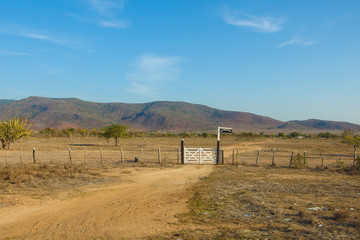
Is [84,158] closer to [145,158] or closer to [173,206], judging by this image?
[145,158]

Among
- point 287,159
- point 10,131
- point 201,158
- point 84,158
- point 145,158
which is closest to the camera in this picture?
point 84,158

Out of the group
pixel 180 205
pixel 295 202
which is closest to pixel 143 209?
pixel 180 205

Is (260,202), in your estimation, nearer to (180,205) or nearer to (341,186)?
(180,205)

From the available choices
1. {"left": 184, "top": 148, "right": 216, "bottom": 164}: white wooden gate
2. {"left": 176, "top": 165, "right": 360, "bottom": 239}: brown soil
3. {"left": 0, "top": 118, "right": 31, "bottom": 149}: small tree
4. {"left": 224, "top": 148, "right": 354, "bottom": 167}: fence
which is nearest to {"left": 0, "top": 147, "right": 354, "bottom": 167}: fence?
{"left": 224, "top": 148, "right": 354, "bottom": 167}: fence

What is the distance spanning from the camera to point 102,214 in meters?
10.8

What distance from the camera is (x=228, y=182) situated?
1691 centimetres

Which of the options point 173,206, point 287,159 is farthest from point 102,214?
point 287,159

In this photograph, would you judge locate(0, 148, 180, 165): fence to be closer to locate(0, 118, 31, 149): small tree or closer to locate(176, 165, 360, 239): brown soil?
locate(0, 118, 31, 149): small tree

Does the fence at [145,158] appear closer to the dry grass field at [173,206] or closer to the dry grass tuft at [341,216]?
the dry grass field at [173,206]

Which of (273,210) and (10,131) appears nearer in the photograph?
(273,210)

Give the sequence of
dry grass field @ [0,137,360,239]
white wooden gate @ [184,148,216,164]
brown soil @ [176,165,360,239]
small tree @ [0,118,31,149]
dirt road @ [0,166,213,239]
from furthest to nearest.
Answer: small tree @ [0,118,31,149]
white wooden gate @ [184,148,216,164]
dirt road @ [0,166,213,239]
dry grass field @ [0,137,360,239]
brown soil @ [176,165,360,239]

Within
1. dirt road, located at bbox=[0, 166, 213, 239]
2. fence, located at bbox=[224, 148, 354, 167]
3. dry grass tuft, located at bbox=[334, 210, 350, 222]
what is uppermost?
dry grass tuft, located at bbox=[334, 210, 350, 222]

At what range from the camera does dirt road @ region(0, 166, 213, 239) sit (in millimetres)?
8938

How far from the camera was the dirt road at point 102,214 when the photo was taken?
8938 mm
